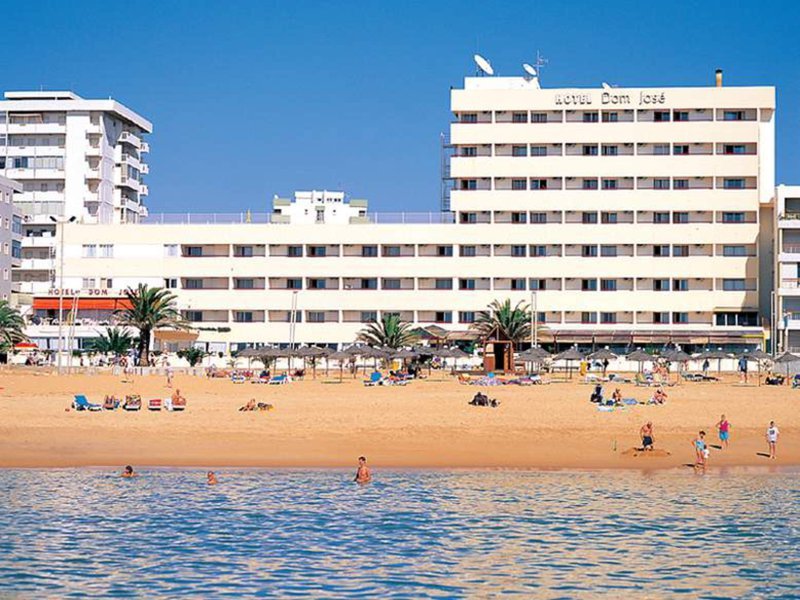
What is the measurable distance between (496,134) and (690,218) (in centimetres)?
1685

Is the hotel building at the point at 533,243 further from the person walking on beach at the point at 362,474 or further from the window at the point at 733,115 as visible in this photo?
the person walking on beach at the point at 362,474

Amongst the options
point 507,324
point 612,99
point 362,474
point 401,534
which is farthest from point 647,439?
point 612,99

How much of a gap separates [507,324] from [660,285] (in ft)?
59.7

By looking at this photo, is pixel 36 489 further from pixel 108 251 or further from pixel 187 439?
pixel 108 251

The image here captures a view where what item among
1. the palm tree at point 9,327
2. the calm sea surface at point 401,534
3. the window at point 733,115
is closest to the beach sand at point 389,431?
the calm sea surface at point 401,534

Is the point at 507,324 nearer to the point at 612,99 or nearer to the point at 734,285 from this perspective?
the point at 734,285

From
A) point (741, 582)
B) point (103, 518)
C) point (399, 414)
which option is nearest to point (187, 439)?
point (399, 414)

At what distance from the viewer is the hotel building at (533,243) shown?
93.9m

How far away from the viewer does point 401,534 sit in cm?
2502

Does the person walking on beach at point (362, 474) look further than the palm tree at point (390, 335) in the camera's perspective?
No

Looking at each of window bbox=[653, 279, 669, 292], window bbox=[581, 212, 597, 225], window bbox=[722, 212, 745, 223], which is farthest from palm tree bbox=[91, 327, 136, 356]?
window bbox=[722, 212, 745, 223]

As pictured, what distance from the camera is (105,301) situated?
9444 cm

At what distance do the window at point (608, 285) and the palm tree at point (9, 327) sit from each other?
145ft

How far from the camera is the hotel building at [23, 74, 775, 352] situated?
9394cm
